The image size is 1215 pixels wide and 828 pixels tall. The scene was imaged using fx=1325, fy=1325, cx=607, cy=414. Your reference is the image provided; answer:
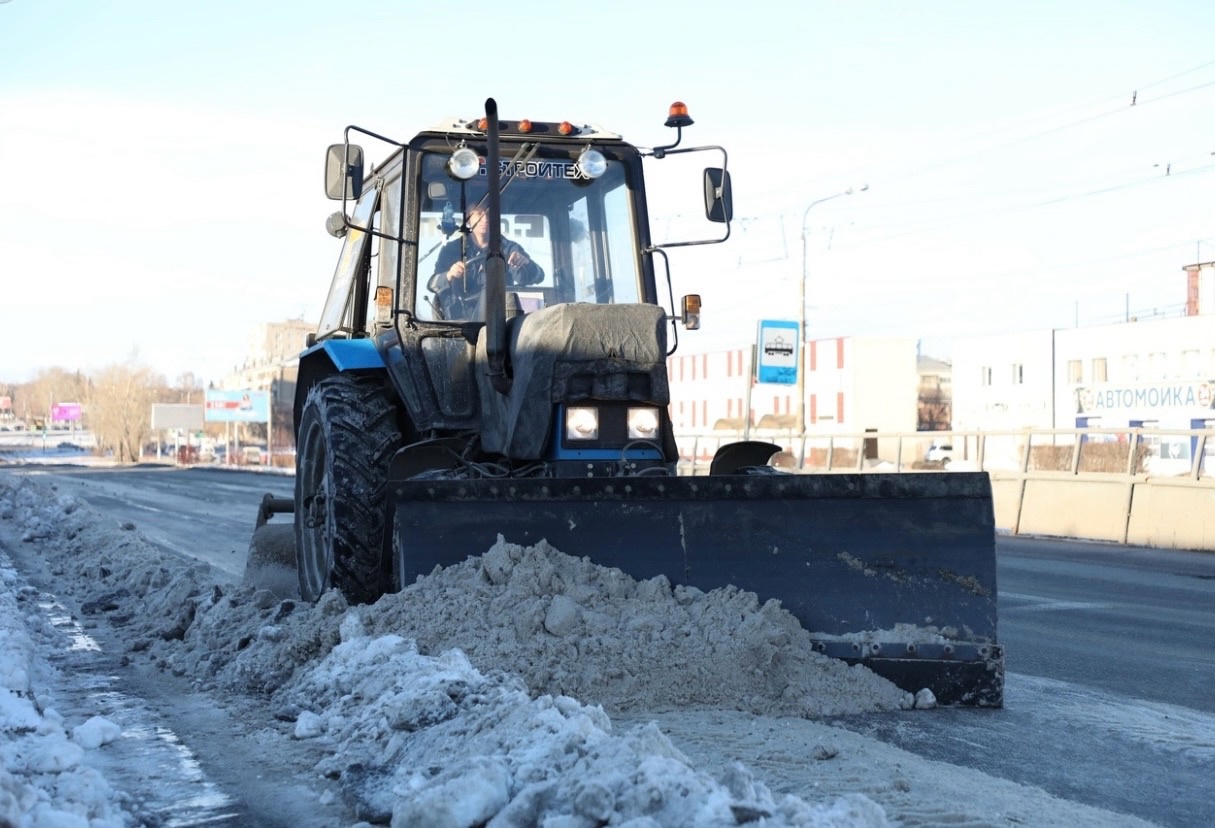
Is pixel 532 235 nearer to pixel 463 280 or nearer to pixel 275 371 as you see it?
pixel 463 280

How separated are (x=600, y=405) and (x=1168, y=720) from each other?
2.81m

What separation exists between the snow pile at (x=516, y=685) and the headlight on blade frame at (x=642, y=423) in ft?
3.07

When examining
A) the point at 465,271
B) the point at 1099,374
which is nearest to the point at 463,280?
the point at 465,271

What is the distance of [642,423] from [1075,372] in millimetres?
53466

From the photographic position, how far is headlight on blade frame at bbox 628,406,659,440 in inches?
250

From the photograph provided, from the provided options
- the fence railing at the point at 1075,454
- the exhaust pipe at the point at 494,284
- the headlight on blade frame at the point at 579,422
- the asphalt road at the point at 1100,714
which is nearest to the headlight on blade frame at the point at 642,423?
the headlight on blade frame at the point at 579,422

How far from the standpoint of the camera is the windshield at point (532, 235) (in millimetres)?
7043

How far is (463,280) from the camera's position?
705cm

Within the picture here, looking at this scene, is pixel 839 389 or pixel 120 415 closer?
pixel 839 389

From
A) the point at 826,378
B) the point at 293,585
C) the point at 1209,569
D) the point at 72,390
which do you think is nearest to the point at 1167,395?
the point at 826,378

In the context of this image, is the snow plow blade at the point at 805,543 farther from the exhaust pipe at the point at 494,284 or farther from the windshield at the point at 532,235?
the windshield at the point at 532,235

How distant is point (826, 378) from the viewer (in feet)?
225

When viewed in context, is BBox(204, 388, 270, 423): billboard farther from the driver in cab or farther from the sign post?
the driver in cab

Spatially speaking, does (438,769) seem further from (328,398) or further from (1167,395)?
(1167,395)
